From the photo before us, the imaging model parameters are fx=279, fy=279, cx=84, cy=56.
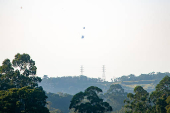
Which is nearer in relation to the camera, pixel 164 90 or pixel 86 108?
pixel 86 108

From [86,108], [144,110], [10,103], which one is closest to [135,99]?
[144,110]

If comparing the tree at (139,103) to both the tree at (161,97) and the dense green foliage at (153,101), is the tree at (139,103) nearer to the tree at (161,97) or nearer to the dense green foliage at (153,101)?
the dense green foliage at (153,101)

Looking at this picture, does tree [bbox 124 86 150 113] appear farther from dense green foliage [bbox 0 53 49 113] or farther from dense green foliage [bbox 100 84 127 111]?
dense green foliage [bbox 100 84 127 111]


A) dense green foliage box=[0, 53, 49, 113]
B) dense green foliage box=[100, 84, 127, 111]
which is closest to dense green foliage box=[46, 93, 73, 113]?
dense green foliage box=[100, 84, 127, 111]

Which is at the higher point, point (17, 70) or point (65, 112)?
point (17, 70)

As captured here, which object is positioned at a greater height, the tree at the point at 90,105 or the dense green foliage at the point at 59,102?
the tree at the point at 90,105

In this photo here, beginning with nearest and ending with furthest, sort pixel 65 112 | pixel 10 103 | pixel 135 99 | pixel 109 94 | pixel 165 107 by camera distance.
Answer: pixel 10 103, pixel 165 107, pixel 135 99, pixel 65 112, pixel 109 94

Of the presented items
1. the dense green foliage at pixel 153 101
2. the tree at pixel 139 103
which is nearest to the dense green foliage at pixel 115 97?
the dense green foliage at pixel 153 101

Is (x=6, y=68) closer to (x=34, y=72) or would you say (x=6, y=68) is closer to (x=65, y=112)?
(x=34, y=72)
